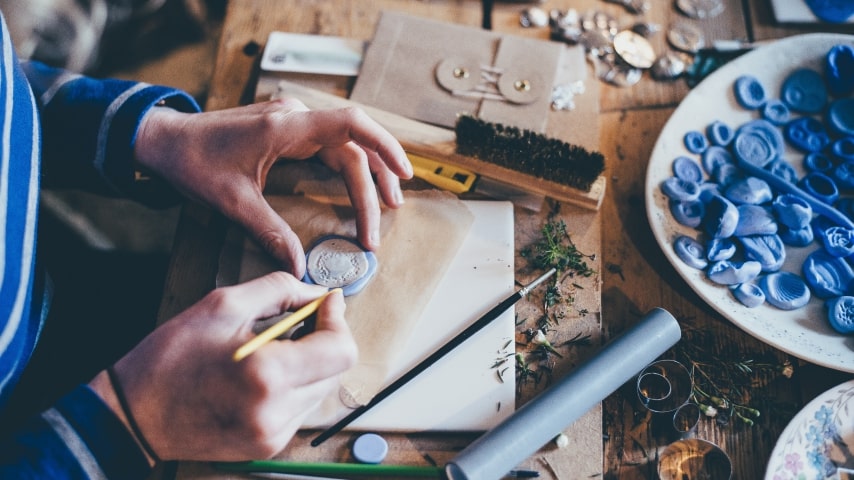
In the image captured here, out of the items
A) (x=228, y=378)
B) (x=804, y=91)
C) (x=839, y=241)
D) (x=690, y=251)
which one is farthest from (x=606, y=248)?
(x=228, y=378)

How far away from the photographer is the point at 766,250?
36.4 inches

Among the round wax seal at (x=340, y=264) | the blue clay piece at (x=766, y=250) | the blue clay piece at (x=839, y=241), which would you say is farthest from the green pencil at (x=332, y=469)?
the blue clay piece at (x=839, y=241)

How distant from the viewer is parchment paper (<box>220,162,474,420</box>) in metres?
0.86

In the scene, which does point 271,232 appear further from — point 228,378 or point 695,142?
point 695,142

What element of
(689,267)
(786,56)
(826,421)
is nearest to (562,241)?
(689,267)

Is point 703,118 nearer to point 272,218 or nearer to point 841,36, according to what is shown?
point 841,36

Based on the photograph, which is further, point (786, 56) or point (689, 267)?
point (786, 56)

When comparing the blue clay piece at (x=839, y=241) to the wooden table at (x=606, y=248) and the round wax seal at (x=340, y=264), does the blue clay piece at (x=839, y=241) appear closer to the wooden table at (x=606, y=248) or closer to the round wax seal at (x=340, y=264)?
the wooden table at (x=606, y=248)

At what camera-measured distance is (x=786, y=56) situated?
3.57 feet

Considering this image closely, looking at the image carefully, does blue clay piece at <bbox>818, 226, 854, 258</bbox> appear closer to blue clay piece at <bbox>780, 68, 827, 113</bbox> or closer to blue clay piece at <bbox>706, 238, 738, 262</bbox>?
blue clay piece at <bbox>706, 238, 738, 262</bbox>

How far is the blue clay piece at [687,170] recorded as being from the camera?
1.00 meters

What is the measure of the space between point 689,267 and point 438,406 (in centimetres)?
41

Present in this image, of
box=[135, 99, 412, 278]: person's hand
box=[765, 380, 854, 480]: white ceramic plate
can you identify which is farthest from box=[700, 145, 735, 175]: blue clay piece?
box=[135, 99, 412, 278]: person's hand

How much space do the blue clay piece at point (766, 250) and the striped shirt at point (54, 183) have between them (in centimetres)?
85
